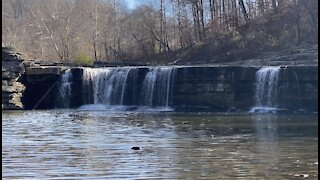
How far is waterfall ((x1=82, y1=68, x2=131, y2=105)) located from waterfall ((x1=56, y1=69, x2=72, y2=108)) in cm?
111

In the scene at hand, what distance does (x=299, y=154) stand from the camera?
1655 centimetres

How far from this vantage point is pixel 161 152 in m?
17.6

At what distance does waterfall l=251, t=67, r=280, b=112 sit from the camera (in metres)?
42.4

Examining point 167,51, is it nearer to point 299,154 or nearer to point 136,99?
point 136,99

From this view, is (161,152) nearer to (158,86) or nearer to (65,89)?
(158,86)

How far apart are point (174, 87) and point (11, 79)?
1087 centimetres

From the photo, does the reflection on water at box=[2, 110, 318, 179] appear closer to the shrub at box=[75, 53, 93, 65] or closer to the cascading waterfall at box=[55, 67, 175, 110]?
the cascading waterfall at box=[55, 67, 175, 110]

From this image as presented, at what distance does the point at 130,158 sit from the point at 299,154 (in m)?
3.84

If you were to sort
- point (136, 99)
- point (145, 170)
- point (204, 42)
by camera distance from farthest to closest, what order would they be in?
1. point (204, 42)
2. point (136, 99)
3. point (145, 170)

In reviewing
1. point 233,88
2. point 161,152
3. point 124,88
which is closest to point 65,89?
point 124,88

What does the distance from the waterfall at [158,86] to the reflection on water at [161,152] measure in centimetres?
1726

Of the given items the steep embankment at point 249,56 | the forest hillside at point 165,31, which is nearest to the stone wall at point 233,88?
the steep embankment at point 249,56

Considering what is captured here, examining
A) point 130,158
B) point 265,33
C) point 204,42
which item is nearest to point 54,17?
point 204,42

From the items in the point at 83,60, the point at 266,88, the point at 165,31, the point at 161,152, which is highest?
the point at 165,31
